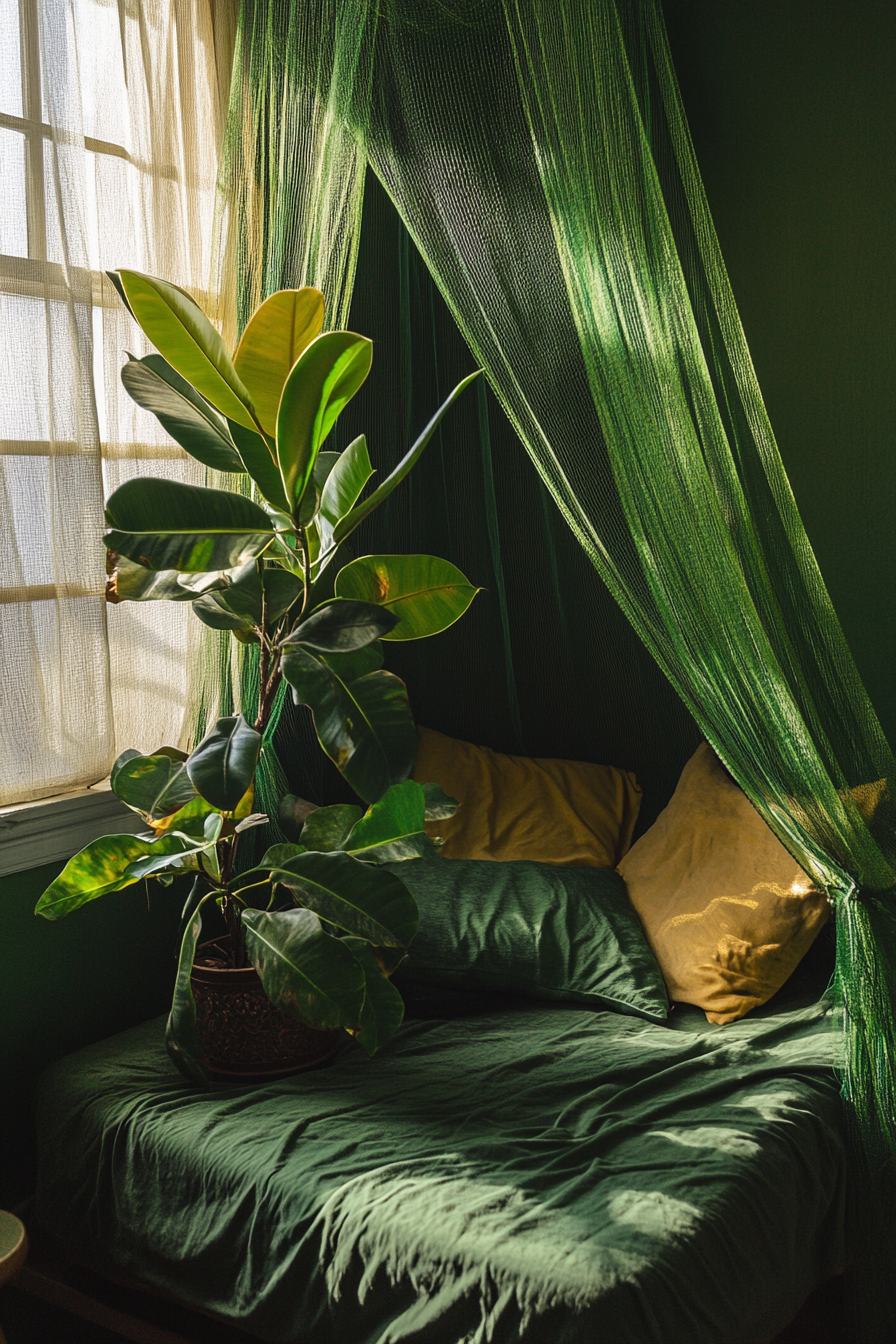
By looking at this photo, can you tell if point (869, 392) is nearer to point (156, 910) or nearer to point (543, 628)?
point (543, 628)

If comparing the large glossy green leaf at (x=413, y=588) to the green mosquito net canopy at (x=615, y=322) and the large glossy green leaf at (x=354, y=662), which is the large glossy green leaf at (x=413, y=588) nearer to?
the large glossy green leaf at (x=354, y=662)

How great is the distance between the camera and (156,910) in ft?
6.87

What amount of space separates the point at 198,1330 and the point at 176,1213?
0.84ft

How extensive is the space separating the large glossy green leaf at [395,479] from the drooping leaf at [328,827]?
457mm

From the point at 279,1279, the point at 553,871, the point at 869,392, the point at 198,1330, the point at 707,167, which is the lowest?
the point at 198,1330

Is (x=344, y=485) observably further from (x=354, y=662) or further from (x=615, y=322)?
(x=615, y=322)

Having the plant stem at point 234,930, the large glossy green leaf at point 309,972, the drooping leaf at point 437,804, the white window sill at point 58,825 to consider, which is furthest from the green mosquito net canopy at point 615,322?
the white window sill at point 58,825

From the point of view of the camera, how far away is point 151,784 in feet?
5.28

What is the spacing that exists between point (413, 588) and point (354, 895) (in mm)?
482

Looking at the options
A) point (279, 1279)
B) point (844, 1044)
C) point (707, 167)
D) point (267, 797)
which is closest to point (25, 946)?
point (267, 797)

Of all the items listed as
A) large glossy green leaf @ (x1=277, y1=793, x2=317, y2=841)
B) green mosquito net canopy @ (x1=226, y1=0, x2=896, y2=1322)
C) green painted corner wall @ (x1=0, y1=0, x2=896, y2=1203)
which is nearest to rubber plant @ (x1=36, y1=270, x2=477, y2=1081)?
large glossy green leaf @ (x1=277, y1=793, x2=317, y2=841)

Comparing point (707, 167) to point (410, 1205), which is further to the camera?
point (707, 167)

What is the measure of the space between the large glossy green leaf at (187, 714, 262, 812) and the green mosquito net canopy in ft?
1.97

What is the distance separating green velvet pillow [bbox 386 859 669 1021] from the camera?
73.7 inches
